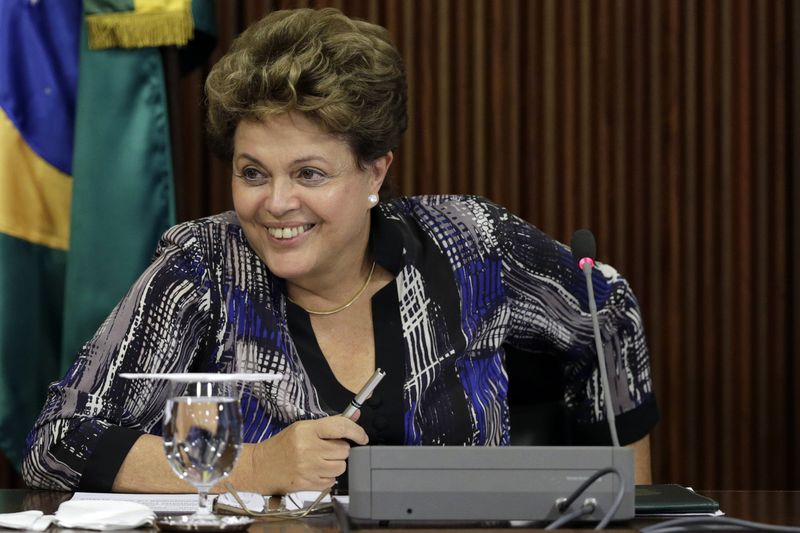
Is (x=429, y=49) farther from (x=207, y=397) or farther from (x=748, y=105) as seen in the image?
(x=207, y=397)

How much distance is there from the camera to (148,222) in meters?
2.81

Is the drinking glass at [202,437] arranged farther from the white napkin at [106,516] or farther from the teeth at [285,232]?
the teeth at [285,232]

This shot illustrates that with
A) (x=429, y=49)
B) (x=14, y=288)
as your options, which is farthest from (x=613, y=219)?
(x=14, y=288)

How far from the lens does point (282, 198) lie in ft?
6.92

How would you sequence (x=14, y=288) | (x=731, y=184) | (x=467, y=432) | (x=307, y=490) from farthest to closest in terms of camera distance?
(x=731, y=184), (x=14, y=288), (x=467, y=432), (x=307, y=490)

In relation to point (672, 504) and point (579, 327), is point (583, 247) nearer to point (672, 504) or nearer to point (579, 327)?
point (672, 504)

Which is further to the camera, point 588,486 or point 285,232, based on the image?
point 285,232

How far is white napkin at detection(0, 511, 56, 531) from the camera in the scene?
1408 millimetres

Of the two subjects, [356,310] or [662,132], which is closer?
[356,310]

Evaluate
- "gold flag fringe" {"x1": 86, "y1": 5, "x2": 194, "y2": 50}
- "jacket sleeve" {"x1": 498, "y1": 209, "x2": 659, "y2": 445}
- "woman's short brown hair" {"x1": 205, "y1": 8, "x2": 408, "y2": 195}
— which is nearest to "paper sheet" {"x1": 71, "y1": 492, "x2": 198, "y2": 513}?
"woman's short brown hair" {"x1": 205, "y1": 8, "x2": 408, "y2": 195}

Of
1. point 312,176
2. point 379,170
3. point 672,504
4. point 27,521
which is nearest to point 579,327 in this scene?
point 379,170

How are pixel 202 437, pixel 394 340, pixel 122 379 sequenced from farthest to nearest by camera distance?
pixel 394 340 → pixel 122 379 → pixel 202 437

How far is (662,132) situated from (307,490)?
5.84 ft

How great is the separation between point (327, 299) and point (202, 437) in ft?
3.22
